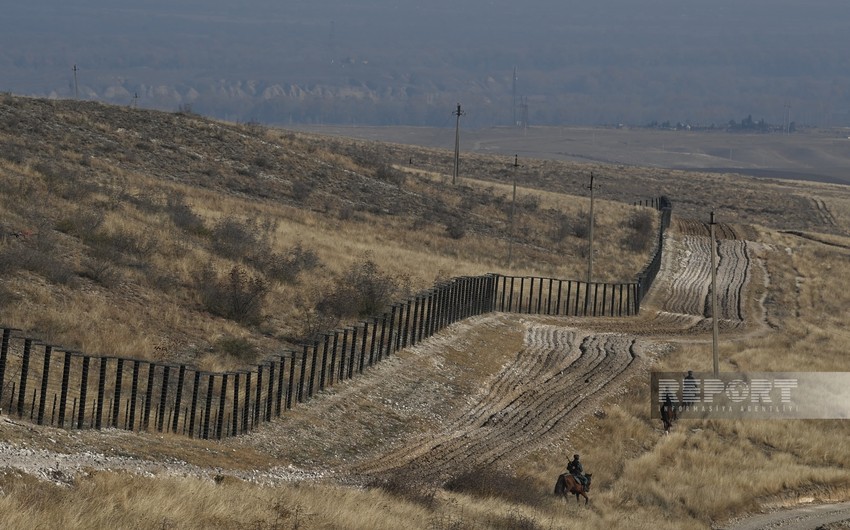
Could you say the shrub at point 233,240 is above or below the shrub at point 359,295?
above

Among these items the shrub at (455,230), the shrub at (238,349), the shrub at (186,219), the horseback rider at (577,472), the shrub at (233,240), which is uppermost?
the shrub at (186,219)

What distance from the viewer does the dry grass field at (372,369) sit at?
1967 cm

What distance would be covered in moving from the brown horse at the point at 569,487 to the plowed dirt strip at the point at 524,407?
1.50 metres

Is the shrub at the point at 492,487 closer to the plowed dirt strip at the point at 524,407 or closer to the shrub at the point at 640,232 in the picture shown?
the plowed dirt strip at the point at 524,407

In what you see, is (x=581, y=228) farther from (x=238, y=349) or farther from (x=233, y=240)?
(x=238, y=349)

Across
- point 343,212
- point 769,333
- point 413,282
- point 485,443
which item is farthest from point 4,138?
point 485,443

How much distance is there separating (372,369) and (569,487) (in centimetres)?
719

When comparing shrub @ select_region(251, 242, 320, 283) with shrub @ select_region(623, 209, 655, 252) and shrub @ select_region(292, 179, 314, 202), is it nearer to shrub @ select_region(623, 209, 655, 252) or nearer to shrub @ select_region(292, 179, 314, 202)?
shrub @ select_region(292, 179, 314, 202)

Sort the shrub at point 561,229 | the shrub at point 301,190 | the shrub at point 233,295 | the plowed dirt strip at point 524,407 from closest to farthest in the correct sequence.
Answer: the plowed dirt strip at point 524,407 → the shrub at point 233,295 → the shrub at point 301,190 → the shrub at point 561,229

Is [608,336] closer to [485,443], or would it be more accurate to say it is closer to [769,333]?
[769,333]

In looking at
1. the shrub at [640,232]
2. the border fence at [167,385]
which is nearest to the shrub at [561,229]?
the shrub at [640,232]

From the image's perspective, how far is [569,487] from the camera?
84.6 ft

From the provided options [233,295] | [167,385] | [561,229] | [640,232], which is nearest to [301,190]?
[561,229]

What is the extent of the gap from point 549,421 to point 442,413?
259 cm
